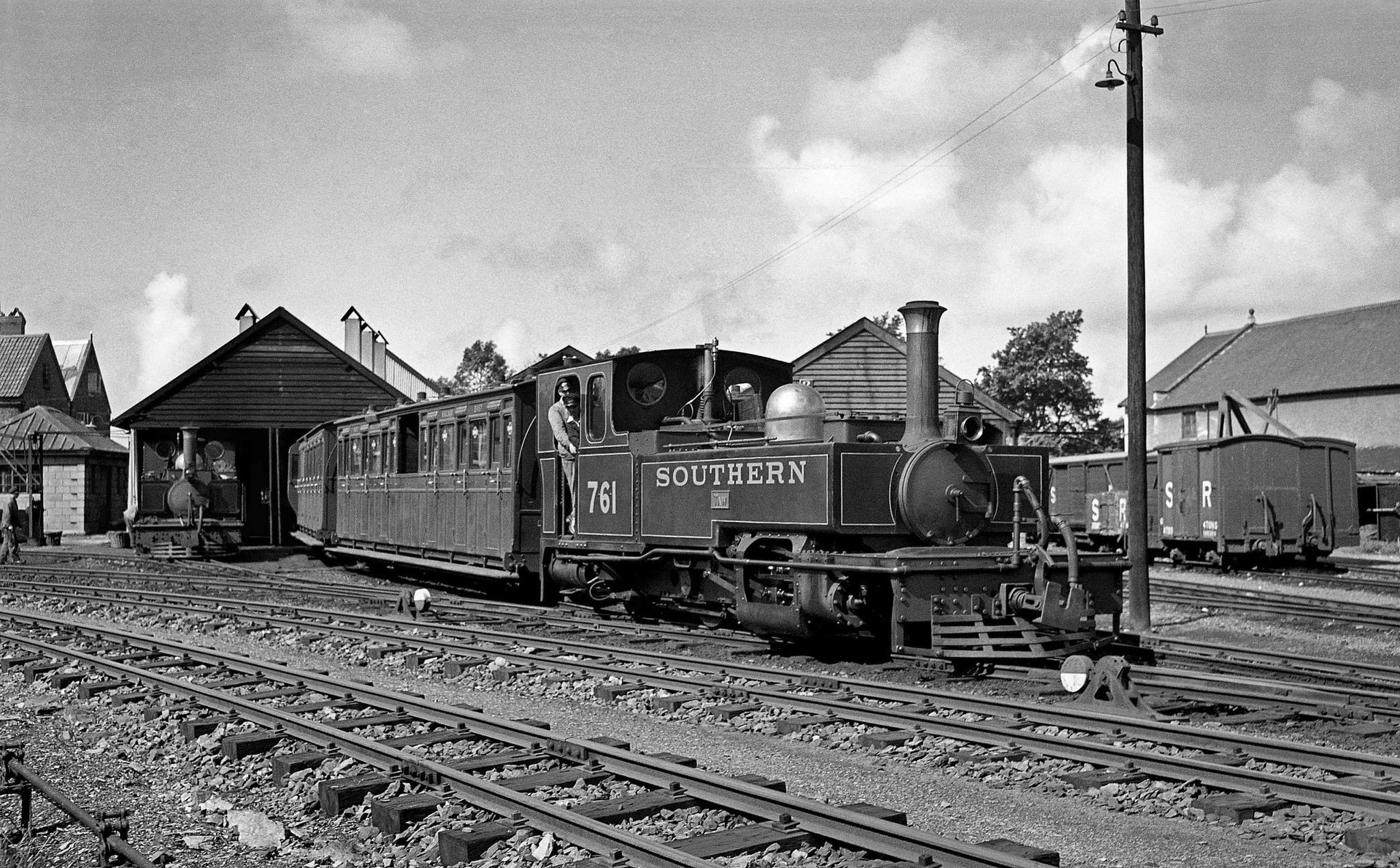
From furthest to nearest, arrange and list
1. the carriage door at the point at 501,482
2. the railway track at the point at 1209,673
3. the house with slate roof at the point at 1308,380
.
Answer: the house with slate roof at the point at 1308,380, the carriage door at the point at 501,482, the railway track at the point at 1209,673

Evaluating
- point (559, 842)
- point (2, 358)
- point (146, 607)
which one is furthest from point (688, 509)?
point (2, 358)

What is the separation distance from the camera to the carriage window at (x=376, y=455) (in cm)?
2186

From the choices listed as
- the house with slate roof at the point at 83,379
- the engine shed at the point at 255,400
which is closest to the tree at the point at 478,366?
the house with slate roof at the point at 83,379

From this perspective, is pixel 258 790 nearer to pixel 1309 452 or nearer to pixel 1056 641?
pixel 1056 641

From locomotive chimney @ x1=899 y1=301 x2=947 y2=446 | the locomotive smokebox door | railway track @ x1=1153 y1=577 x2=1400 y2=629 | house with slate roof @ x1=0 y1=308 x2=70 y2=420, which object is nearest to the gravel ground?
the locomotive smokebox door

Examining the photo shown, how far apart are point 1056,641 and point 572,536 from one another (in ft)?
20.5

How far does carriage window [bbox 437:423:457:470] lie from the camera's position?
18.1 m

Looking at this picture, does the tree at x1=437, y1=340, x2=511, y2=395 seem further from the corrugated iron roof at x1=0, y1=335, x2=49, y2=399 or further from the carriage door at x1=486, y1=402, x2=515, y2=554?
the carriage door at x1=486, y1=402, x2=515, y2=554

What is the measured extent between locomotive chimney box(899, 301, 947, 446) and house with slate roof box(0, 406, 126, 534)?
34.4 m

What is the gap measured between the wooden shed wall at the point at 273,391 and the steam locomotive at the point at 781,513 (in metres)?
16.9

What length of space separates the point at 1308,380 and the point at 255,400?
3773 centimetres

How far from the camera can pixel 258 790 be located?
6.78 metres

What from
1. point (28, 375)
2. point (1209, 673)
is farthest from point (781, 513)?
point (28, 375)

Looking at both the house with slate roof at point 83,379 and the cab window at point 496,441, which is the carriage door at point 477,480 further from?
the house with slate roof at point 83,379
